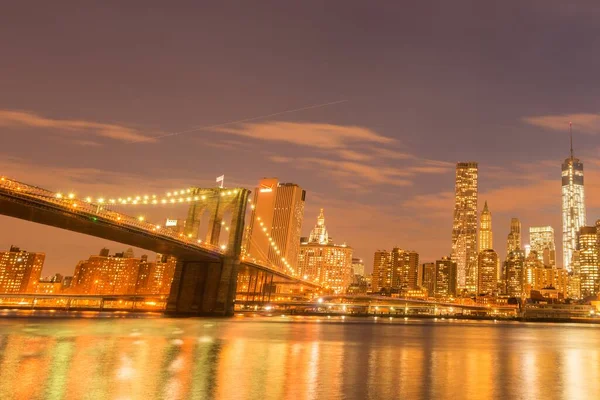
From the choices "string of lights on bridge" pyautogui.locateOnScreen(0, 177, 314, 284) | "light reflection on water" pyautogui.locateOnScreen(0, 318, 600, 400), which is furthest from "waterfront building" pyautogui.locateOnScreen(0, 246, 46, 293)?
"light reflection on water" pyautogui.locateOnScreen(0, 318, 600, 400)

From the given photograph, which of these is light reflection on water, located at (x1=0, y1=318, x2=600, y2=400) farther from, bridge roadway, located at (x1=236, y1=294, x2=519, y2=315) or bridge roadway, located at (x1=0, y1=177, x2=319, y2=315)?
bridge roadway, located at (x1=236, y1=294, x2=519, y2=315)

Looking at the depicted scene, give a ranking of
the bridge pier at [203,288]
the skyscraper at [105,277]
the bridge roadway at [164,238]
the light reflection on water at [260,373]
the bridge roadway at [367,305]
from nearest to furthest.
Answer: the light reflection on water at [260,373]
the bridge roadway at [164,238]
the bridge pier at [203,288]
the bridge roadway at [367,305]
the skyscraper at [105,277]

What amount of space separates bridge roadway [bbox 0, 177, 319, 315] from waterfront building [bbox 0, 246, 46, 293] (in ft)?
384

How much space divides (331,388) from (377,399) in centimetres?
187

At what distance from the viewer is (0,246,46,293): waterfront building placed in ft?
575

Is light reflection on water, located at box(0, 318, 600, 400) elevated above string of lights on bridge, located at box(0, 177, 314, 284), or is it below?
below

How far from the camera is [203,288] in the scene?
8438 centimetres

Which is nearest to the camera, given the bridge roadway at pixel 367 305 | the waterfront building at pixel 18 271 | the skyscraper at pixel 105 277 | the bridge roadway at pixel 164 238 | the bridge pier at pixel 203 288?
the bridge roadway at pixel 164 238

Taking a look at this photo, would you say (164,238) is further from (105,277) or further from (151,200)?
(105,277)

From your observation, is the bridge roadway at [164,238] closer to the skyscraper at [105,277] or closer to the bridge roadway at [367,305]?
the bridge roadway at [367,305]

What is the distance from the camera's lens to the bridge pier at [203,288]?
81.7 meters

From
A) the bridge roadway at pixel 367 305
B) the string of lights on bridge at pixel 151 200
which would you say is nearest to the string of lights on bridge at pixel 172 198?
the string of lights on bridge at pixel 151 200

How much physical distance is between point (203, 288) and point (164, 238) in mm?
17734

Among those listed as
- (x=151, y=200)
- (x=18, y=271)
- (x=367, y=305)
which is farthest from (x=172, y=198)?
(x=18, y=271)
